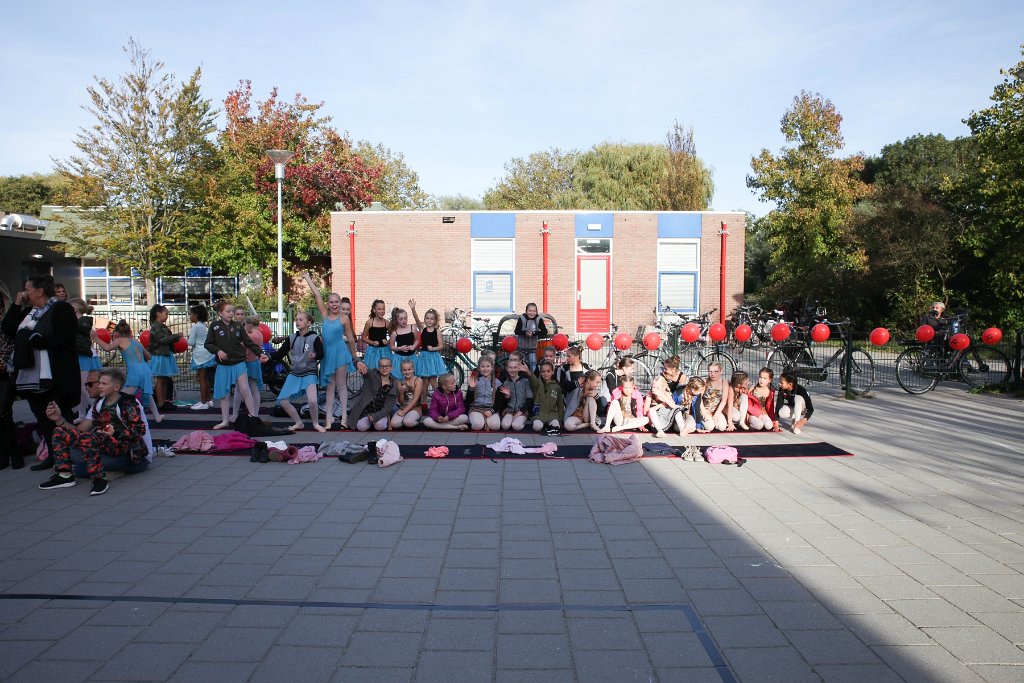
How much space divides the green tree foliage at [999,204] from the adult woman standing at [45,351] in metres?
17.6

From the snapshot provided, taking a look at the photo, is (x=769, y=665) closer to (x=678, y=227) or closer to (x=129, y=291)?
(x=678, y=227)

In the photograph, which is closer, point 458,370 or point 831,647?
point 831,647

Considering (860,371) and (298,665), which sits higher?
(860,371)

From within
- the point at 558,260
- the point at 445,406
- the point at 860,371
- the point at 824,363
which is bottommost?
the point at 445,406

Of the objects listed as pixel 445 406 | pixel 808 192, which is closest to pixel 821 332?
pixel 445 406

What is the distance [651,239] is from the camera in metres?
22.0

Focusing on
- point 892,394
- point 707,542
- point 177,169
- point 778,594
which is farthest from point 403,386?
point 177,169

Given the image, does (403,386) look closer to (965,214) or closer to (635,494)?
(635,494)

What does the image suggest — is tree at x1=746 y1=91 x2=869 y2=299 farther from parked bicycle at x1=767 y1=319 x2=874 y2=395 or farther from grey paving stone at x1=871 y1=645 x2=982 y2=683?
grey paving stone at x1=871 y1=645 x2=982 y2=683

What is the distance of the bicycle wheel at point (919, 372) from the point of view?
42.1 feet

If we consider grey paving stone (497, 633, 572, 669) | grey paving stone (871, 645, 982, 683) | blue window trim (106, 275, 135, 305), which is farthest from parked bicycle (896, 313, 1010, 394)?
blue window trim (106, 275, 135, 305)

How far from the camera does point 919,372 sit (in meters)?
12.9

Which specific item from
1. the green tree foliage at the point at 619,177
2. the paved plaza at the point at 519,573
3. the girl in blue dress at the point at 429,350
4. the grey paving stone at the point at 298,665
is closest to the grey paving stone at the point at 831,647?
A: the paved plaza at the point at 519,573

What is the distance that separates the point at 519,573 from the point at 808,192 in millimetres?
28430
